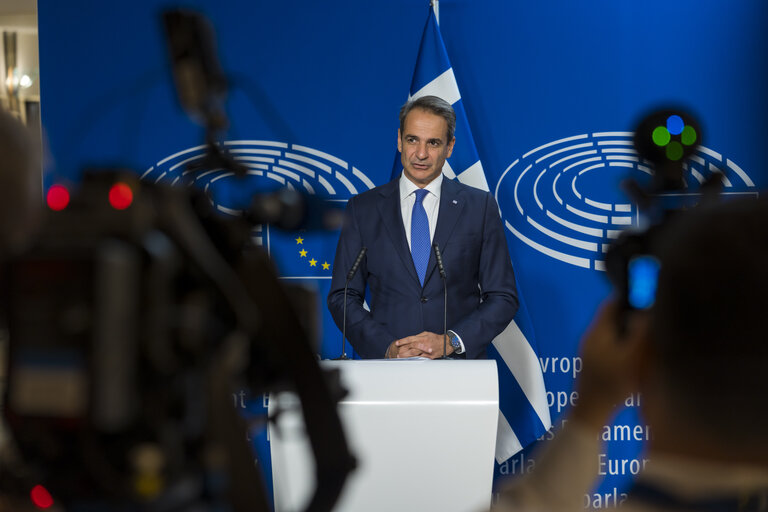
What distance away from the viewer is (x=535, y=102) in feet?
14.2

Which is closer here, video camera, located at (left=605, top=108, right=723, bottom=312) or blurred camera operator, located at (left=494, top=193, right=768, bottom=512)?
blurred camera operator, located at (left=494, top=193, right=768, bottom=512)

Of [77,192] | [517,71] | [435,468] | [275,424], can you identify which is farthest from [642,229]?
[517,71]

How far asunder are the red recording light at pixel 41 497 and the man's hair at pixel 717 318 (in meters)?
0.50

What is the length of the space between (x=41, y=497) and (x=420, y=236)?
9.89 ft

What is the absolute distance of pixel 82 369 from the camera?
1.81 feet

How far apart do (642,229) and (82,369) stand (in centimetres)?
54

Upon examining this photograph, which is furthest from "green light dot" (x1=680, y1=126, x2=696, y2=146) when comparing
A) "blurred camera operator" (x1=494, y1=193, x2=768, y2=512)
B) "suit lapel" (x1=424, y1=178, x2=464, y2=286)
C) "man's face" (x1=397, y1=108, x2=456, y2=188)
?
"man's face" (x1=397, y1=108, x2=456, y2=188)

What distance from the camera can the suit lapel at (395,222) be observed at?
3.51 m

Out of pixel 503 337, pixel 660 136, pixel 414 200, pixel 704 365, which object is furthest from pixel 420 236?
pixel 704 365

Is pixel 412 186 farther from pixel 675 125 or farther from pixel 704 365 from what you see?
pixel 704 365

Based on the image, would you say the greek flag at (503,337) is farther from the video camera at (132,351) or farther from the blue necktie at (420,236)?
the video camera at (132,351)

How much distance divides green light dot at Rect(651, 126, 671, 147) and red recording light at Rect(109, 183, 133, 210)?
0.56 meters

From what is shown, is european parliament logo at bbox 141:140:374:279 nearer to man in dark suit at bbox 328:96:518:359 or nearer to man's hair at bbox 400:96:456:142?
man in dark suit at bbox 328:96:518:359

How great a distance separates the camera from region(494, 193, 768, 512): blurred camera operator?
2.11ft
